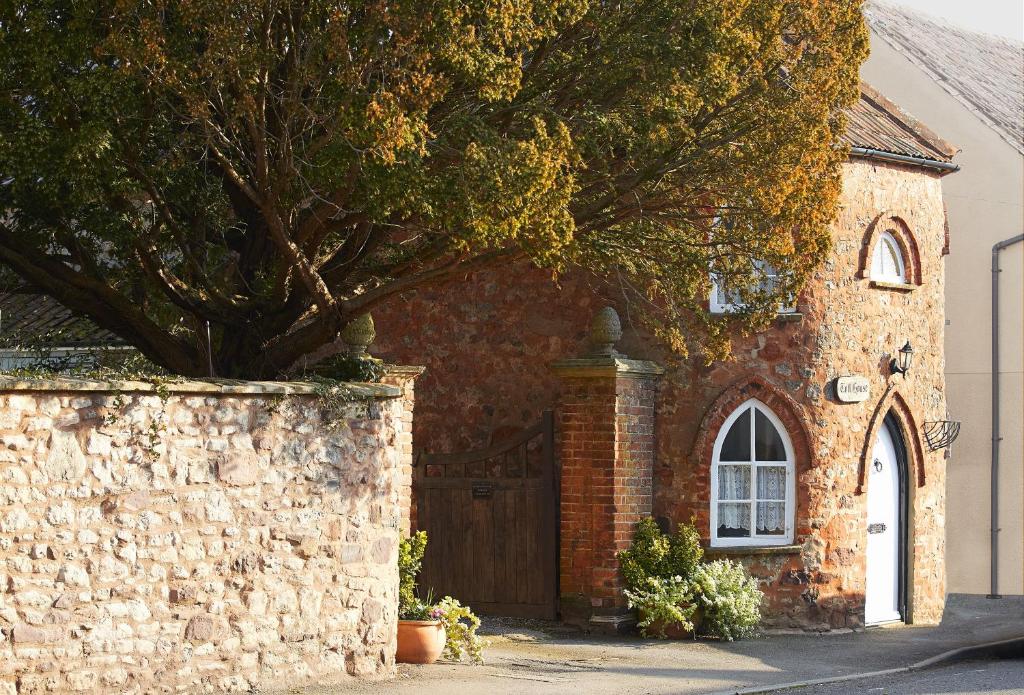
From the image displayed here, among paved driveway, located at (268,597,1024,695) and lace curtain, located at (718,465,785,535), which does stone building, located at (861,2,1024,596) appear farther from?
lace curtain, located at (718,465,785,535)

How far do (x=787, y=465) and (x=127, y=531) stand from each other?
8826 millimetres

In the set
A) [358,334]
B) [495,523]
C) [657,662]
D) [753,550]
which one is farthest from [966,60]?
[657,662]

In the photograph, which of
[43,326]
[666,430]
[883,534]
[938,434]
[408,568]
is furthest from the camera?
[43,326]

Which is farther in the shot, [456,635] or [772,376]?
[772,376]

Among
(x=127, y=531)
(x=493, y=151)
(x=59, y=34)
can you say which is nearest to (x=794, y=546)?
(x=493, y=151)

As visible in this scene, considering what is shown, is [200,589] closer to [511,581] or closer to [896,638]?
[511,581]

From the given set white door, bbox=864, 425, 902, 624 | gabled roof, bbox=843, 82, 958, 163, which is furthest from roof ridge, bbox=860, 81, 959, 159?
white door, bbox=864, 425, 902, 624

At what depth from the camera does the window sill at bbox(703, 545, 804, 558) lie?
50.4 feet

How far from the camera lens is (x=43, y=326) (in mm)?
18266

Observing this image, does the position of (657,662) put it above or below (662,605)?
below

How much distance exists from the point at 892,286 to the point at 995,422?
629cm

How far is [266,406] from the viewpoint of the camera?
10.2 metres

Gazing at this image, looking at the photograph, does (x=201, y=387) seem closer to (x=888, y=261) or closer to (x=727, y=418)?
(x=727, y=418)

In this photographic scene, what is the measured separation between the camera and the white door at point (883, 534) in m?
16.8
